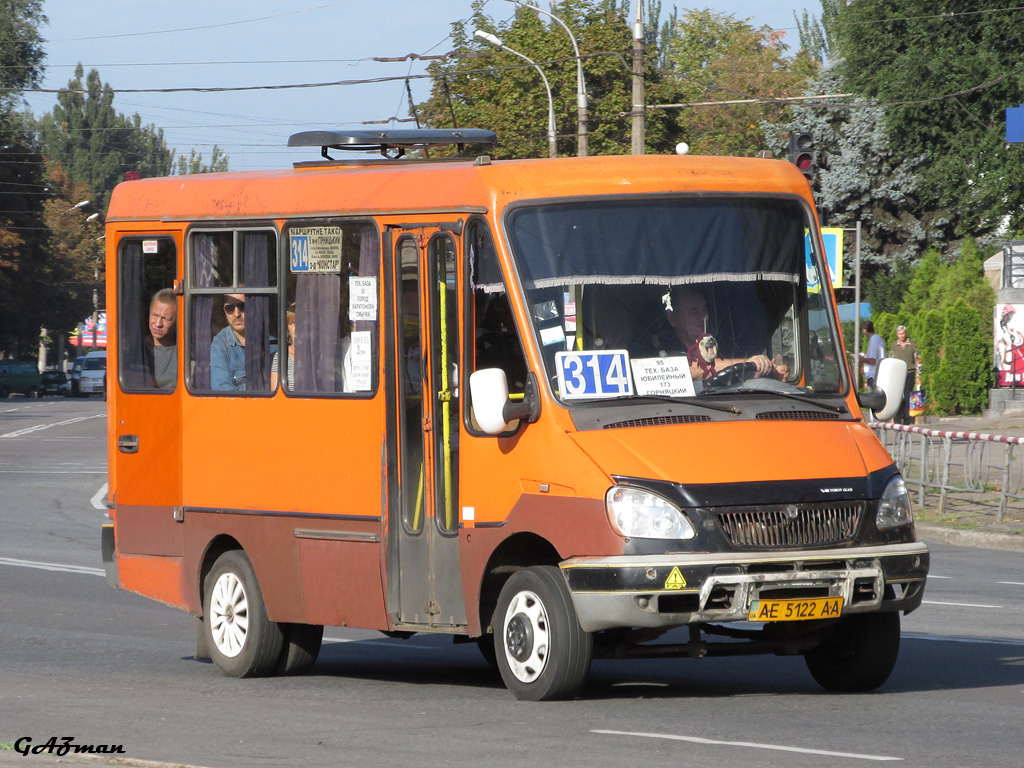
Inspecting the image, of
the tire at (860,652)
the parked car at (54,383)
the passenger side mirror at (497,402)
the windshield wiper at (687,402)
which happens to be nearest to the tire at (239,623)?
the passenger side mirror at (497,402)

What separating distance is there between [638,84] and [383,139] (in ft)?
54.8

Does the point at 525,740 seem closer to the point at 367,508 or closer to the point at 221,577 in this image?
the point at 367,508

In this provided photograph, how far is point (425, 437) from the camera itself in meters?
8.99

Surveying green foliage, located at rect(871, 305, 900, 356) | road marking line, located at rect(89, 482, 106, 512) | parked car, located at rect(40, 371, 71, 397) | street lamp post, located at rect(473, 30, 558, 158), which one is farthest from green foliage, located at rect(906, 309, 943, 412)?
parked car, located at rect(40, 371, 71, 397)

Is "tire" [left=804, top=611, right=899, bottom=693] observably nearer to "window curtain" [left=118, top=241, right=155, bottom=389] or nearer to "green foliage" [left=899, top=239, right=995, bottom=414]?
"window curtain" [left=118, top=241, right=155, bottom=389]

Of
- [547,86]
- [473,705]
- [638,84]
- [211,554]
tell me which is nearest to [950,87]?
[547,86]

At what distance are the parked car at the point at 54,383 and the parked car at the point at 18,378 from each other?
35.3 inches

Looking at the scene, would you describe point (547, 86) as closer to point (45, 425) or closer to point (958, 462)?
point (45, 425)

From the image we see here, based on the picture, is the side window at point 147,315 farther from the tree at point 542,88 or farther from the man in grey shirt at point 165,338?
the tree at point 542,88

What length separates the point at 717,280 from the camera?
8.77m

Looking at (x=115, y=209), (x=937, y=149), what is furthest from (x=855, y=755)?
(x=937, y=149)

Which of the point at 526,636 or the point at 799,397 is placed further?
the point at 799,397

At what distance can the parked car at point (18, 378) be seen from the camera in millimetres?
82938

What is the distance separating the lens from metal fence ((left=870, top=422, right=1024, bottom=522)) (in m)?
19.1
